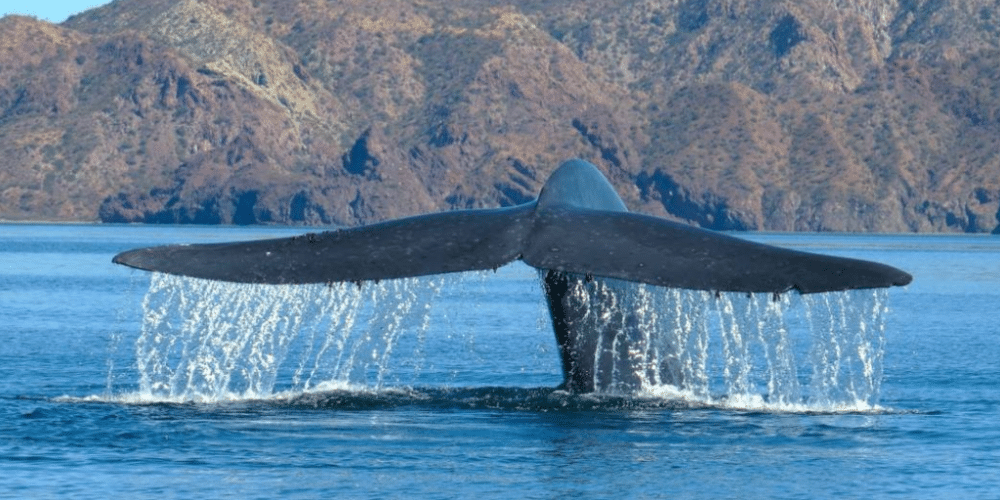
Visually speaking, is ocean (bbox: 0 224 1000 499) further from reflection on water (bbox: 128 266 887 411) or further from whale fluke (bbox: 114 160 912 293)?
whale fluke (bbox: 114 160 912 293)

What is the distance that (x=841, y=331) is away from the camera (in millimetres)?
30719

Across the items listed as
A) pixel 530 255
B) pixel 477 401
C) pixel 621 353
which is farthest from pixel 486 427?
pixel 530 255

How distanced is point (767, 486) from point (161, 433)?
518 cm

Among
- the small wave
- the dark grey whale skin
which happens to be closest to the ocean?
the small wave

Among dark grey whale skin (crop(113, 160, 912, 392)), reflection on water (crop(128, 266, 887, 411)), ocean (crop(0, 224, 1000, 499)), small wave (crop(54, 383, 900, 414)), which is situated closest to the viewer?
dark grey whale skin (crop(113, 160, 912, 392))

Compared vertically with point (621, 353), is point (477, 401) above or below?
below

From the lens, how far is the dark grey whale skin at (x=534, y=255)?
10977 mm

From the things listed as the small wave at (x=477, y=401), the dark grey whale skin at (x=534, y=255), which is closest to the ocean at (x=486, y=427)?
the small wave at (x=477, y=401)

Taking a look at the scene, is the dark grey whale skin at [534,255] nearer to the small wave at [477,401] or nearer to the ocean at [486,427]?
the ocean at [486,427]

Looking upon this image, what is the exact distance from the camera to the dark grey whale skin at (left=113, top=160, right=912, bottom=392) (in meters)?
11.0

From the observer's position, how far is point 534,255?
450 inches

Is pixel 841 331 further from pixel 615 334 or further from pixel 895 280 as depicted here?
pixel 895 280

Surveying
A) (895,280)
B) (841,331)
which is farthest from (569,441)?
(841,331)

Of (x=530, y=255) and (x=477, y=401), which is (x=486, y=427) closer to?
(x=477, y=401)
